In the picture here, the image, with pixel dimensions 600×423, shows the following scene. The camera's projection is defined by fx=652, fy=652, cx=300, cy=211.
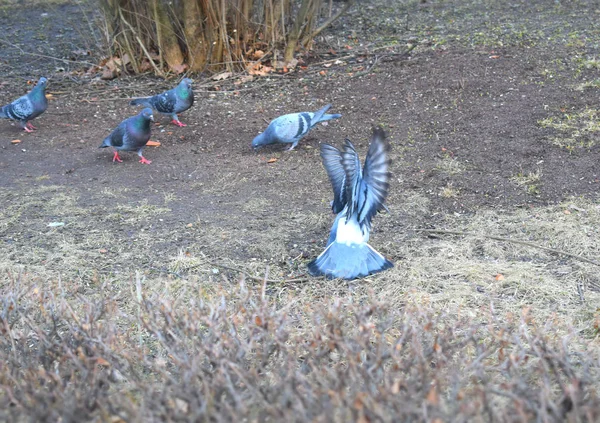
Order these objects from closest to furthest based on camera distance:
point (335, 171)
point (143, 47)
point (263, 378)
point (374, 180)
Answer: point (263, 378)
point (374, 180)
point (335, 171)
point (143, 47)

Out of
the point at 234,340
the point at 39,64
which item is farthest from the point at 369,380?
the point at 39,64

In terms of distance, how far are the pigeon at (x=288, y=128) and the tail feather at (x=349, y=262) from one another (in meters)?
2.16

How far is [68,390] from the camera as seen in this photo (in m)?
2.33

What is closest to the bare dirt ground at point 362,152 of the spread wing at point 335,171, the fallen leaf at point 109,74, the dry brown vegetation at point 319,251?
the dry brown vegetation at point 319,251

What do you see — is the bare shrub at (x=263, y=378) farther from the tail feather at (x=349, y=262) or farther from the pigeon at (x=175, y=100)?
the pigeon at (x=175, y=100)

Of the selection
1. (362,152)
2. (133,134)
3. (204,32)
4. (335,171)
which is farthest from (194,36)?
(335,171)

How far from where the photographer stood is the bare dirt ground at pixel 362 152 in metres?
4.25

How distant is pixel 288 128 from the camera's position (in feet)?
19.9

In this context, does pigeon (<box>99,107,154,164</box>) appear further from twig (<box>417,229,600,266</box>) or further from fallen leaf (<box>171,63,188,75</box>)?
twig (<box>417,229,600,266</box>)

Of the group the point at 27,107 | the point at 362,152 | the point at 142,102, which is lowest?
the point at 362,152

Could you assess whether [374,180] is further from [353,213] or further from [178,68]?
[178,68]

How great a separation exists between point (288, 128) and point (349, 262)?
2286 millimetres

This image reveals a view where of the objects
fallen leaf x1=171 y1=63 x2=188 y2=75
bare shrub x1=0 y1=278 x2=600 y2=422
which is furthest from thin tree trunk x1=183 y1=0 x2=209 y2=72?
bare shrub x1=0 y1=278 x2=600 y2=422

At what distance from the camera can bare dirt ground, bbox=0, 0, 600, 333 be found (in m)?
4.25
